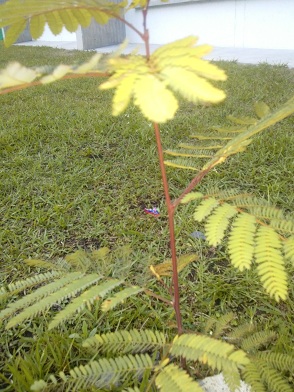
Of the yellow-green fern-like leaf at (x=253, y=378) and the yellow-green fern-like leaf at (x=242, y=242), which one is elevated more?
the yellow-green fern-like leaf at (x=242, y=242)

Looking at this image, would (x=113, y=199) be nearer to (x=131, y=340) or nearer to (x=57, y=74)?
(x=131, y=340)

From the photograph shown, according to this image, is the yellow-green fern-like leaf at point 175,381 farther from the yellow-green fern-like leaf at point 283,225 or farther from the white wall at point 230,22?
the white wall at point 230,22

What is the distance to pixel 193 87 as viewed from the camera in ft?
1.47

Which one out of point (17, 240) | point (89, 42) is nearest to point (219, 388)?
point (17, 240)

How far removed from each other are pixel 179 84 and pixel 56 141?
9.79ft

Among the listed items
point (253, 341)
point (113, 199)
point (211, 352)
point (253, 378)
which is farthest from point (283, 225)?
point (113, 199)

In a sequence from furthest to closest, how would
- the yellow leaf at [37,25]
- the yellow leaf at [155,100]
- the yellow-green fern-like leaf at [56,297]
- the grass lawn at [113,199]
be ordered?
the grass lawn at [113,199] → the yellow-green fern-like leaf at [56,297] → the yellow leaf at [37,25] → the yellow leaf at [155,100]

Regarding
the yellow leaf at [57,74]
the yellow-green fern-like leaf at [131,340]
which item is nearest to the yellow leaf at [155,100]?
the yellow leaf at [57,74]

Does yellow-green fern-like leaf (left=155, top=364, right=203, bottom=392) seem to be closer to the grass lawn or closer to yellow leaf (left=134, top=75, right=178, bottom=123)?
the grass lawn

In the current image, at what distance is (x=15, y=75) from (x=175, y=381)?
2.07 feet

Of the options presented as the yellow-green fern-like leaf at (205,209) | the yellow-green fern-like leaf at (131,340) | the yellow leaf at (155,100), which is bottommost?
the yellow-green fern-like leaf at (131,340)

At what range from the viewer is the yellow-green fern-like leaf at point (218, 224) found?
2.57ft

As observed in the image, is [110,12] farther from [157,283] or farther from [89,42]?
[89,42]

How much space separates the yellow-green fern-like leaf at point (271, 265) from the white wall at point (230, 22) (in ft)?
26.4
